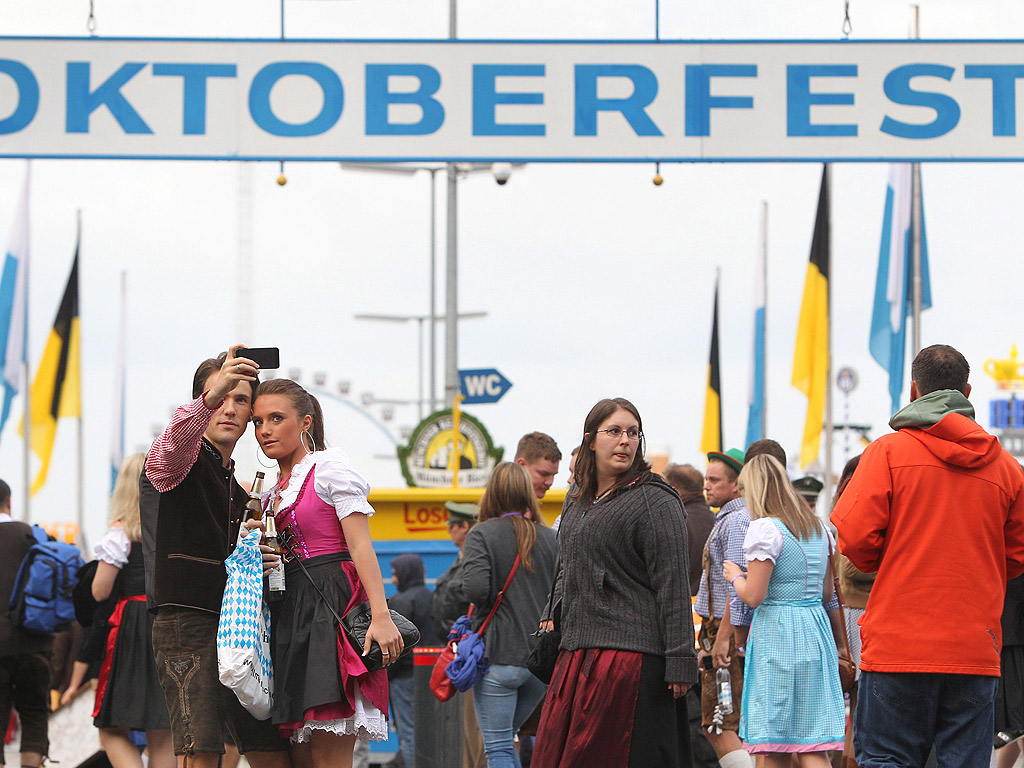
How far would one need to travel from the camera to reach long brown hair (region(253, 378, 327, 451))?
5086mm

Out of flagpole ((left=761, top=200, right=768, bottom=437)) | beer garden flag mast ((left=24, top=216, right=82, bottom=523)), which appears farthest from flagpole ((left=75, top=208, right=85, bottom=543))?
flagpole ((left=761, top=200, right=768, bottom=437))

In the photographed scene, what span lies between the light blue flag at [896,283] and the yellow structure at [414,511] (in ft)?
23.4

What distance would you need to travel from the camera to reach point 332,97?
918cm

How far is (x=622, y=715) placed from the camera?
16.5 feet

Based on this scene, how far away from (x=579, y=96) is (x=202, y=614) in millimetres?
5290

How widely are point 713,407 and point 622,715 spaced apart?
1802 centimetres

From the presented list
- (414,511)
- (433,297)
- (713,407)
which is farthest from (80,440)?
(414,511)

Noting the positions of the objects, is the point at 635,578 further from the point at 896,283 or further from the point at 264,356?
the point at 896,283

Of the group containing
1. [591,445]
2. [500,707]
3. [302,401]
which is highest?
[302,401]

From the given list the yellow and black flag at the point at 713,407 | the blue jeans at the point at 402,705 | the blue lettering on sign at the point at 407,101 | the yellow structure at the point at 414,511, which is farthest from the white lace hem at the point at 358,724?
the yellow and black flag at the point at 713,407

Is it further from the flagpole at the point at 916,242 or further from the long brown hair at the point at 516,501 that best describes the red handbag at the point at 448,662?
the flagpole at the point at 916,242

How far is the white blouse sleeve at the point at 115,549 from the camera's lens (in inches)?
277

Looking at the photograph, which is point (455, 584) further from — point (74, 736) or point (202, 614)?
point (74, 736)

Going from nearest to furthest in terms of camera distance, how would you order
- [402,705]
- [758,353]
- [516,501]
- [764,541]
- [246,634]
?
[246,634] → [764,541] → [516,501] → [402,705] → [758,353]
